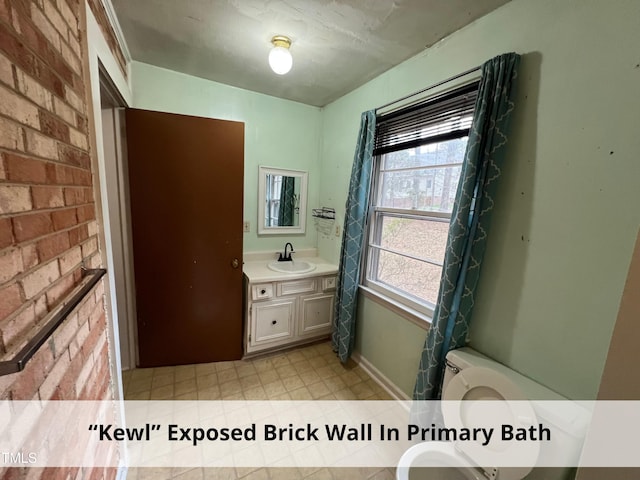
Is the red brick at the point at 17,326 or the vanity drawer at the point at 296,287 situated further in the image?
the vanity drawer at the point at 296,287

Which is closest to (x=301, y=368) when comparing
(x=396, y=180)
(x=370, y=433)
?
(x=370, y=433)

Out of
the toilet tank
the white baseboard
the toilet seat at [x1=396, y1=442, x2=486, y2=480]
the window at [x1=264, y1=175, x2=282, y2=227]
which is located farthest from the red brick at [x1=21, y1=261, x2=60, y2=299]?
the white baseboard

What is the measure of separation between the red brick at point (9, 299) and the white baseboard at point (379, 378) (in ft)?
6.61

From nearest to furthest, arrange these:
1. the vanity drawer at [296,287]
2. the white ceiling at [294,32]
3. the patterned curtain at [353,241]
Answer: the white ceiling at [294,32], the patterned curtain at [353,241], the vanity drawer at [296,287]

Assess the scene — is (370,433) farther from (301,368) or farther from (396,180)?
(396,180)

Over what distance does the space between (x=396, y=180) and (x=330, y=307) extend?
1.32 meters

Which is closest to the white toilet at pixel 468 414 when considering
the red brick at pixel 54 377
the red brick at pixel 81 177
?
the red brick at pixel 54 377

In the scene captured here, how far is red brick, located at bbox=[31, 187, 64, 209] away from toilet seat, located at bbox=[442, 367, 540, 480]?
A: 5.36ft

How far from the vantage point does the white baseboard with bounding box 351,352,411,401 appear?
1873 mm

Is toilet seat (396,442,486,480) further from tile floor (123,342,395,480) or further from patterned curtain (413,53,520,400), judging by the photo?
tile floor (123,342,395,480)

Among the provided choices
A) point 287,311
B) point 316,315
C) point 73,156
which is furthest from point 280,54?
point 316,315

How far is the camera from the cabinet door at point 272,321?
219 centimetres

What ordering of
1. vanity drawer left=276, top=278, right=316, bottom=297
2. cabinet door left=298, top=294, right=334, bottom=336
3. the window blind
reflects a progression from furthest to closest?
cabinet door left=298, top=294, right=334, bottom=336
vanity drawer left=276, top=278, right=316, bottom=297
the window blind

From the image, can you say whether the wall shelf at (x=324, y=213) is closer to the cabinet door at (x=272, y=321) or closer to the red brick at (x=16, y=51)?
the cabinet door at (x=272, y=321)
